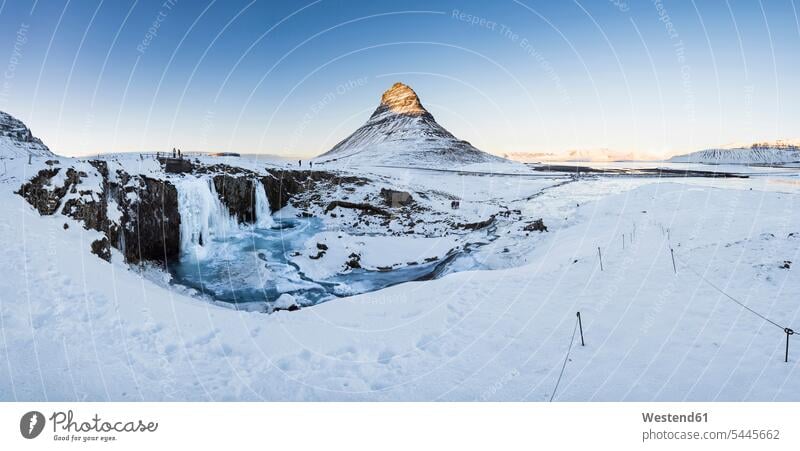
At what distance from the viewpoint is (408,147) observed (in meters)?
151

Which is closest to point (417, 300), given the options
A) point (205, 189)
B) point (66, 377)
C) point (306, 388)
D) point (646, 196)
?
point (306, 388)

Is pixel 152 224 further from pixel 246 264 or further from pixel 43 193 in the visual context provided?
pixel 43 193

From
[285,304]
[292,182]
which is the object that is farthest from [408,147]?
[285,304]

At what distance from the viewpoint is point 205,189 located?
96.2 feet

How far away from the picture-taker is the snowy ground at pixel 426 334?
6.34m

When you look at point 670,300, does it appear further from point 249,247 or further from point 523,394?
point 249,247

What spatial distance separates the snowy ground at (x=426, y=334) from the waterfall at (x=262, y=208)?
21412 mm

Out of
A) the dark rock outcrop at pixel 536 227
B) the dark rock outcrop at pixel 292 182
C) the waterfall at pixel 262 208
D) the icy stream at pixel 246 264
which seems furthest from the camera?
the dark rock outcrop at pixel 292 182

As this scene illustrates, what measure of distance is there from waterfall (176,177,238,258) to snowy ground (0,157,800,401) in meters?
11.5

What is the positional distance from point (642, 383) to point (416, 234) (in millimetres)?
25052

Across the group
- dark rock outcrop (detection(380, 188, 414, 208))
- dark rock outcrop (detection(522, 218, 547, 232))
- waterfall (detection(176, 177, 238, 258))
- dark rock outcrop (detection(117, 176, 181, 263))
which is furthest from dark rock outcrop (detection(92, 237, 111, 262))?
dark rock outcrop (detection(380, 188, 414, 208))

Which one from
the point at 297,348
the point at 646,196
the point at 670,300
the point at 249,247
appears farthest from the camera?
the point at 646,196

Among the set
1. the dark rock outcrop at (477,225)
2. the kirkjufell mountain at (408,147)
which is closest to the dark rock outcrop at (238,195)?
the dark rock outcrop at (477,225)

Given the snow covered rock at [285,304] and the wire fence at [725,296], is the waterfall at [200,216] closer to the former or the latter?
the snow covered rock at [285,304]
